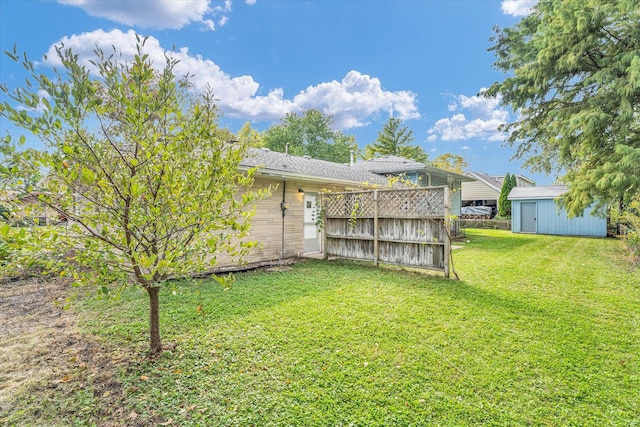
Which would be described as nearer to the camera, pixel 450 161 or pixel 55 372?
pixel 55 372

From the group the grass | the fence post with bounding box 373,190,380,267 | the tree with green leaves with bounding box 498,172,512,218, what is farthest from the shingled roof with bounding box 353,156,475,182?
the grass

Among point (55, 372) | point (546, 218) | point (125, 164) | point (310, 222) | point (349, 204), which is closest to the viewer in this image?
point (125, 164)

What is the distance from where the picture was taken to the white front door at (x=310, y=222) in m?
9.77

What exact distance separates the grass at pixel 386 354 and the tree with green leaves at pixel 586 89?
2.63 metres

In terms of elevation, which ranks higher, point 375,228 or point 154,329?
point 375,228

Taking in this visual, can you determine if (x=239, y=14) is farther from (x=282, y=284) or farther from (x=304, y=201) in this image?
(x=282, y=284)

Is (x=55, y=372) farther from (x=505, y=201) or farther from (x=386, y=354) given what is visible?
(x=505, y=201)

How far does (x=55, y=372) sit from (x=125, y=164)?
2156 mm

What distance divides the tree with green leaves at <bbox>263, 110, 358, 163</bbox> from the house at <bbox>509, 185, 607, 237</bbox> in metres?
20.0

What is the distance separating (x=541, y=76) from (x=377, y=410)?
10.2 metres

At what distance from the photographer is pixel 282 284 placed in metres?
6.21

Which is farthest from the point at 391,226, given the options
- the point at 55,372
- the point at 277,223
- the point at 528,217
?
the point at 528,217

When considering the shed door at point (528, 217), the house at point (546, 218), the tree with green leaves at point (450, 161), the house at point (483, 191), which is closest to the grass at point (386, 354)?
the house at point (546, 218)

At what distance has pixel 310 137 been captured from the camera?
119 ft
